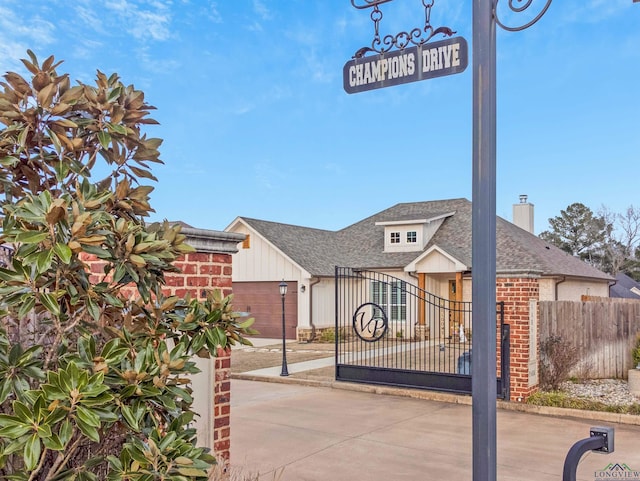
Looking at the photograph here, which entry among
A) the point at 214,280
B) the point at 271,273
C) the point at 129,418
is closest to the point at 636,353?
the point at 214,280

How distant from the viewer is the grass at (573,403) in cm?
950

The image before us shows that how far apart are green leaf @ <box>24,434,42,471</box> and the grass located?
9651 mm

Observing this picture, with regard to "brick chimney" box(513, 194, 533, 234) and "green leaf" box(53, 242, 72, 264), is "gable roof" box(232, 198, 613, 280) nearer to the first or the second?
"brick chimney" box(513, 194, 533, 234)

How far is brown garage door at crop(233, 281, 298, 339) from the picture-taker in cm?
2431

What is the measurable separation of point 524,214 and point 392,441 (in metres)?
23.8

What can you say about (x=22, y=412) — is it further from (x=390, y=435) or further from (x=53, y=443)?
(x=390, y=435)

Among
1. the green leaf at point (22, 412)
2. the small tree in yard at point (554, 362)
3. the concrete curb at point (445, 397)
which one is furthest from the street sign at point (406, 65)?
the small tree in yard at point (554, 362)

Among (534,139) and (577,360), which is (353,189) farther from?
(577,360)

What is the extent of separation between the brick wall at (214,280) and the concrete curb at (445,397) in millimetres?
7071

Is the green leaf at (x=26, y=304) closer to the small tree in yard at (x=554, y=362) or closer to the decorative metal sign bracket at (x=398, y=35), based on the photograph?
the decorative metal sign bracket at (x=398, y=35)

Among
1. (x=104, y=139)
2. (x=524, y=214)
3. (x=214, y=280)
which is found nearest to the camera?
(x=104, y=139)

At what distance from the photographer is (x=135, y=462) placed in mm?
2293

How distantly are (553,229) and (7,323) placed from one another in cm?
5567

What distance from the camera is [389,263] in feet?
85.2
